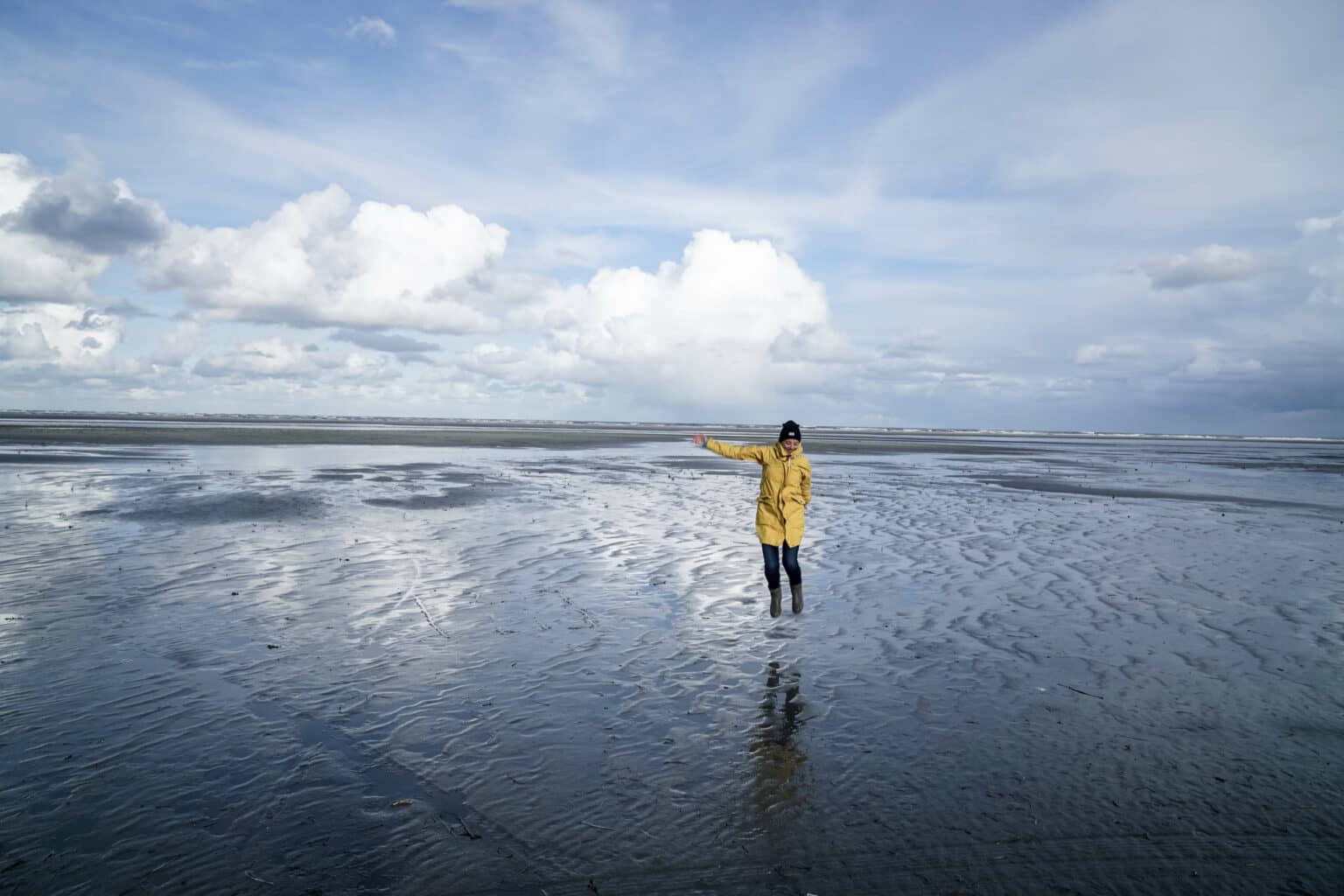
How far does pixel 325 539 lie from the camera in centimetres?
1653

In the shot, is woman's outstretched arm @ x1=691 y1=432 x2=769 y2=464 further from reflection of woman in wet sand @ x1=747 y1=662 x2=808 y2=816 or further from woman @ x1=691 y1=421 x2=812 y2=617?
reflection of woman in wet sand @ x1=747 y1=662 x2=808 y2=816

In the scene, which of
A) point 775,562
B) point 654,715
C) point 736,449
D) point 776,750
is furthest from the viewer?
point 736,449

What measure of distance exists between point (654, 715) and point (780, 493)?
3.93m

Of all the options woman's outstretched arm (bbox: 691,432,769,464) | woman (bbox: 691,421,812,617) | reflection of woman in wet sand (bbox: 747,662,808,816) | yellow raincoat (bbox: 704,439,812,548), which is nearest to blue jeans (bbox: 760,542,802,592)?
woman (bbox: 691,421,812,617)

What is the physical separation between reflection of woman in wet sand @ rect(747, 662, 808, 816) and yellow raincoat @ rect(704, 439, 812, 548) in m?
2.47

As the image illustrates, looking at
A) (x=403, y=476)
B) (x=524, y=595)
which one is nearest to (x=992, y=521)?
(x=524, y=595)

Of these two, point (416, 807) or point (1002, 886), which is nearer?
point (1002, 886)

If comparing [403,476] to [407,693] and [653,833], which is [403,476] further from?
[653,833]

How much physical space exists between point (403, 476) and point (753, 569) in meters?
21.4

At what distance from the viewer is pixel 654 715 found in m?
7.38

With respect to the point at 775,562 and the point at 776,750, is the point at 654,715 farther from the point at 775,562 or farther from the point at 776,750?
the point at 775,562

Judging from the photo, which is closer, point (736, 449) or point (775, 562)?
point (775, 562)

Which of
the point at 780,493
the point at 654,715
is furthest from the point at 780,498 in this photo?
the point at 654,715

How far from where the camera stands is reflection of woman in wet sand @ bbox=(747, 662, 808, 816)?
580 cm
